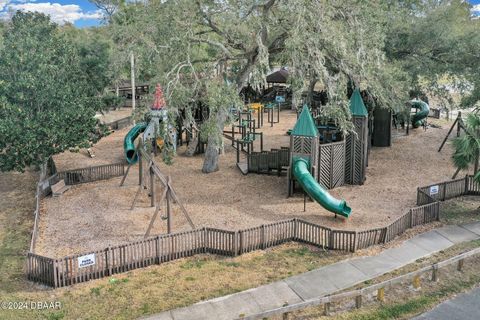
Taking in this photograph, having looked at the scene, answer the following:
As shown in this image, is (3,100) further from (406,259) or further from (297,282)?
(406,259)

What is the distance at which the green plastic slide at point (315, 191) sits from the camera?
57.5 feet

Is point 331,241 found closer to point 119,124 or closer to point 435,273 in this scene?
point 435,273

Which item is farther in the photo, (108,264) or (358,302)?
(108,264)

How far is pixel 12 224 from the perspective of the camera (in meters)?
18.4

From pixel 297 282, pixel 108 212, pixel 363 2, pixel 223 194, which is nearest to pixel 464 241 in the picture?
pixel 297 282

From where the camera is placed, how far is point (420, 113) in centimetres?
3450

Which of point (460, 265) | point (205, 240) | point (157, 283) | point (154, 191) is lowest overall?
point (157, 283)

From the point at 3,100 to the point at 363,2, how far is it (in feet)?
51.9

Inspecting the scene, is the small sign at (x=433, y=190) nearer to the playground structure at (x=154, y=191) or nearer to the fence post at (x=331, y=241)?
the fence post at (x=331, y=241)

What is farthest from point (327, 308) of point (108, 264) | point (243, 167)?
point (243, 167)

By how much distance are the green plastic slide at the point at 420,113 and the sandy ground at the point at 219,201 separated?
7259 mm

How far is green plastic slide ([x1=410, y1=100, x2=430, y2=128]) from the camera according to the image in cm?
3450

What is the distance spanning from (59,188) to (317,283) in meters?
13.2

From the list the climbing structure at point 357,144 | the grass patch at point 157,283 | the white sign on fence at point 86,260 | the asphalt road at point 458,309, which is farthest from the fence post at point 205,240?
the climbing structure at point 357,144
